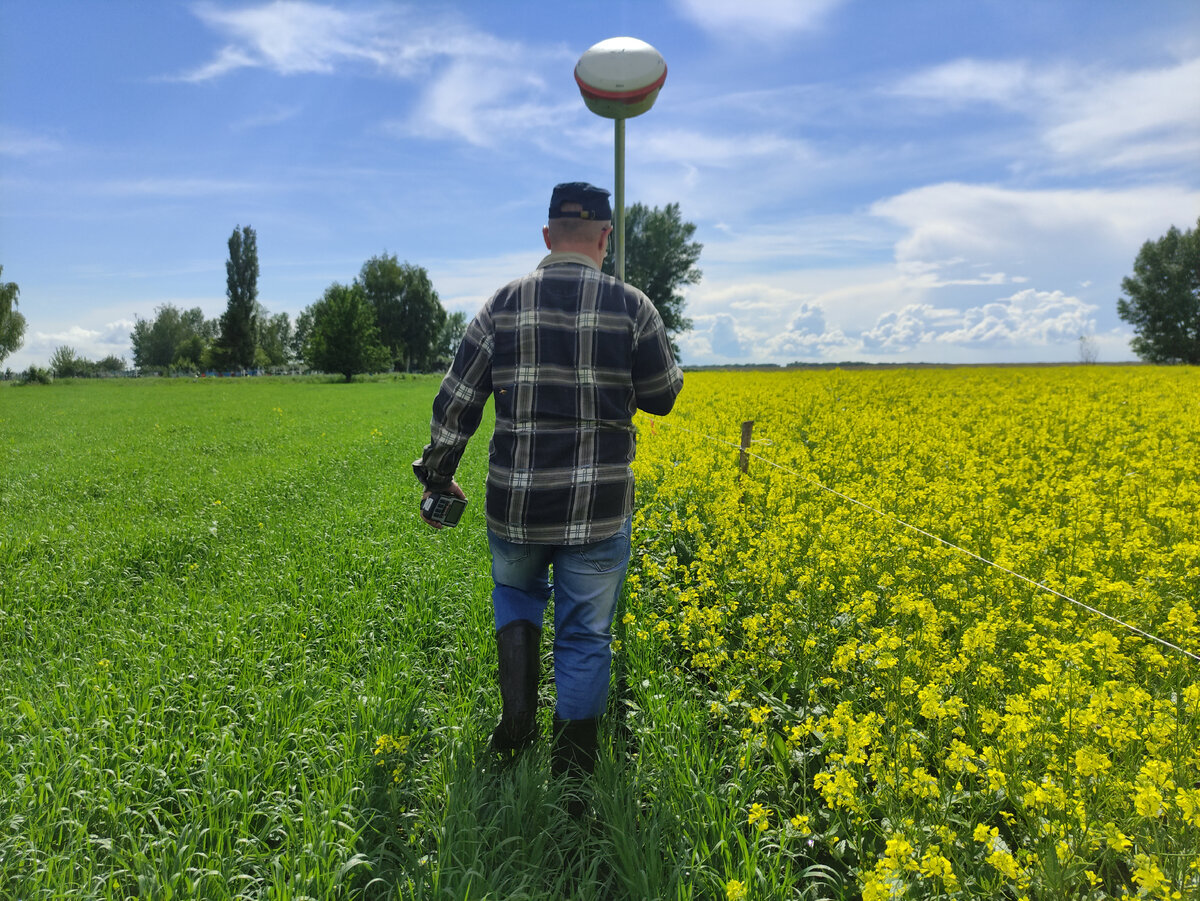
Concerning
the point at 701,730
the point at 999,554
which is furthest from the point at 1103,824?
the point at 999,554

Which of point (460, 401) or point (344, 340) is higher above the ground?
point (344, 340)

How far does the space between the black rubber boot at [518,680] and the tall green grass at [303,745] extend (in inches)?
5.2

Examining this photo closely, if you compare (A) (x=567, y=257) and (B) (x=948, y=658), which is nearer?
(A) (x=567, y=257)

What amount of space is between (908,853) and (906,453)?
6678 millimetres

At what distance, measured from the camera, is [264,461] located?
36.3 feet

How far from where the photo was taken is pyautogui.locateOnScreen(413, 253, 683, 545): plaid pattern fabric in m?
2.48

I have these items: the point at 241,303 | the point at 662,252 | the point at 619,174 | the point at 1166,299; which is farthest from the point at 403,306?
the point at 619,174

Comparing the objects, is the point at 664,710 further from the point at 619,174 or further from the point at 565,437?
the point at 619,174

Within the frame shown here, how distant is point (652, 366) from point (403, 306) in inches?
3101

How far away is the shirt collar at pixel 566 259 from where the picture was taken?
99.7 inches

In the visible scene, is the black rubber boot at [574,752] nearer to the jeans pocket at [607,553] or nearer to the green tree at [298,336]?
the jeans pocket at [607,553]

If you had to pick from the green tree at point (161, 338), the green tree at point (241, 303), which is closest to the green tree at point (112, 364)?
the green tree at point (161, 338)

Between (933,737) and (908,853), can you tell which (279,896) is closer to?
(908,853)

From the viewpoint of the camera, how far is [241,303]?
6525cm
